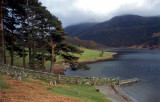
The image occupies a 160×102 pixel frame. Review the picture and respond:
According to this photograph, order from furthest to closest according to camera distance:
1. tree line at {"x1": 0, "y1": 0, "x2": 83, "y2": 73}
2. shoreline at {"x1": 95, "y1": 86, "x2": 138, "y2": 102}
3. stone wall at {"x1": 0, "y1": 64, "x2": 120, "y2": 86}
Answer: tree line at {"x1": 0, "y1": 0, "x2": 83, "y2": 73} → stone wall at {"x1": 0, "y1": 64, "x2": 120, "y2": 86} → shoreline at {"x1": 95, "y1": 86, "x2": 138, "y2": 102}

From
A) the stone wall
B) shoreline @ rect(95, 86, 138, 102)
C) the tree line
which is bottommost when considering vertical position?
shoreline @ rect(95, 86, 138, 102)

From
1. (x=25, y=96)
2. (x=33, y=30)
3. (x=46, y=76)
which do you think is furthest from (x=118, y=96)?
(x=33, y=30)

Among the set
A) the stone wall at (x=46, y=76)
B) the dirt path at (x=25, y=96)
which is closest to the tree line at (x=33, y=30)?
the stone wall at (x=46, y=76)

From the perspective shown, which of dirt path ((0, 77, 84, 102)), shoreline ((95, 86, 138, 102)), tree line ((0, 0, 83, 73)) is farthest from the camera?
tree line ((0, 0, 83, 73))

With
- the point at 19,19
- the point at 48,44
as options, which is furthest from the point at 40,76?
the point at 19,19

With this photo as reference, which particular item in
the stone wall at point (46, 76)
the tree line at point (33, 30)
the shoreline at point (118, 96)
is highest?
the tree line at point (33, 30)

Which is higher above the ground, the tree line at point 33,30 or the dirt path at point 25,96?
the tree line at point 33,30

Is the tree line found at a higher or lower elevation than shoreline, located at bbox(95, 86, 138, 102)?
higher

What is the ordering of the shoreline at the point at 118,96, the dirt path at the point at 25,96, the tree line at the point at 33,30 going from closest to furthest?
the dirt path at the point at 25,96 < the shoreline at the point at 118,96 < the tree line at the point at 33,30

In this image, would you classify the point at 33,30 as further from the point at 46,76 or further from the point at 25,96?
the point at 25,96

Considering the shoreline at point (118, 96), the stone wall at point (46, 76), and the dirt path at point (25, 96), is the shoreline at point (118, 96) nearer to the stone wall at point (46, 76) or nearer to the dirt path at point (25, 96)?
the stone wall at point (46, 76)

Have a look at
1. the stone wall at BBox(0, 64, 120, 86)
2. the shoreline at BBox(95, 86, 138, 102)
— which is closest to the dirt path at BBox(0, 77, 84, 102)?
the stone wall at BBox(0, 64, 120, 86)

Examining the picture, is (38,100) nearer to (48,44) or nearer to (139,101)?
(48,44)

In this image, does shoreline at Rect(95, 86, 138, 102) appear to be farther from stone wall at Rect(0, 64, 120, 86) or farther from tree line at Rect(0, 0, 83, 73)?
tree line at Rect(0, 0, 83, 73)
